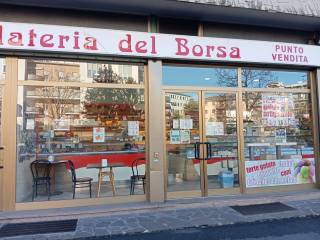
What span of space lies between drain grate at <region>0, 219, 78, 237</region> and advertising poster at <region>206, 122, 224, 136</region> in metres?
3.54

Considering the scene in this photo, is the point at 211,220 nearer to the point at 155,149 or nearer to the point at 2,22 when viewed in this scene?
the point at 155,149

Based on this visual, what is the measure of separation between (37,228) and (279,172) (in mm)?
5661

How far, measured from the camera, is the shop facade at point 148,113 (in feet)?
20.6

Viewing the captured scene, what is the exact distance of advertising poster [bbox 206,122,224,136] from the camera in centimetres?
735

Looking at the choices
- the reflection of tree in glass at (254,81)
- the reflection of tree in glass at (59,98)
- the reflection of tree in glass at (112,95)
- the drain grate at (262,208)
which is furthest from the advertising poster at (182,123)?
the reflection of tree in glass at (59,98)

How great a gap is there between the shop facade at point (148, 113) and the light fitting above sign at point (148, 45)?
2cm

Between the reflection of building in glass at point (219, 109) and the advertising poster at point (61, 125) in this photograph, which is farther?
the reflection of building in glass at point (219, 109)

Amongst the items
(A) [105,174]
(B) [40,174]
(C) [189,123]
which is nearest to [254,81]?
(C) [189,123]

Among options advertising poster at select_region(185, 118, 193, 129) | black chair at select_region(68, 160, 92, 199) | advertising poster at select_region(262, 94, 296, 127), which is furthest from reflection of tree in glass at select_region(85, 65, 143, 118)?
advertising poster at select_region(262, 94, 296, 127)

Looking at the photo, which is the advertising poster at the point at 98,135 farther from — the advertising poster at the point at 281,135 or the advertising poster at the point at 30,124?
the advertising poster at the point at 281,135

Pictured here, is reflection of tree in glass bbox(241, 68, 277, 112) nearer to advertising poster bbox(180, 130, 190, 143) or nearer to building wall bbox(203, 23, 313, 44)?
building wall bbox(203, 23, 313, 44)

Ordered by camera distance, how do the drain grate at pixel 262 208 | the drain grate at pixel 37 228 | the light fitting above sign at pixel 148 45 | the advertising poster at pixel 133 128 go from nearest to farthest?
the drain grate at pixel 37 228, the light fitting above sign at pixel 148 45, the drain grate at pixel 262 208, the advertising poster at pixel 133 128

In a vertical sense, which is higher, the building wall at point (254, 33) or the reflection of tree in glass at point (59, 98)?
the building wall at point (254, 33)

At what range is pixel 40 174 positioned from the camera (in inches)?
263
